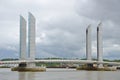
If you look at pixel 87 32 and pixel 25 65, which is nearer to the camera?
pixel 25 65

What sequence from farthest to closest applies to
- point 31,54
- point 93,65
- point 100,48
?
1. point 93,65
2. point 100,48
3. point 31,54

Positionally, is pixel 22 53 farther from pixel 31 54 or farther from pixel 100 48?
pixel 100 48

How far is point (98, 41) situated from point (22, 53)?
3595 cm

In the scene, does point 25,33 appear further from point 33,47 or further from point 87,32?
point 87,32

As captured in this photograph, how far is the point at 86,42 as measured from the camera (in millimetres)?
153750

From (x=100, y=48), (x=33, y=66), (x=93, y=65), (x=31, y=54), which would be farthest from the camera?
(x=93, y=65)

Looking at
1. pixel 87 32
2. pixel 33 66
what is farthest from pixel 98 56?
pixel 33 66

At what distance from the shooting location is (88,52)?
5935 inches

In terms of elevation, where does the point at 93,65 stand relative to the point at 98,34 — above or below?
below

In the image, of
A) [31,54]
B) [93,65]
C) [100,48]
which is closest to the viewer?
[31,54]

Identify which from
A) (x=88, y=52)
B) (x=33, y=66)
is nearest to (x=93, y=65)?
(x=88, y=52)

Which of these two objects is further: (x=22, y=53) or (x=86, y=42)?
(x=86, y=42)

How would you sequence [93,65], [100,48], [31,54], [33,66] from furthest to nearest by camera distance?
[93,65]
[100,48]
[33,66]
[31,54]

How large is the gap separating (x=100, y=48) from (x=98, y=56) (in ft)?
10.5
